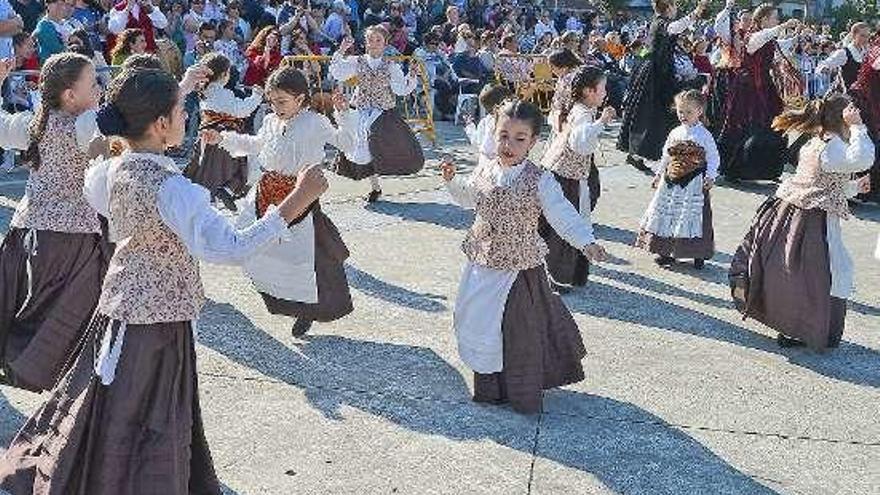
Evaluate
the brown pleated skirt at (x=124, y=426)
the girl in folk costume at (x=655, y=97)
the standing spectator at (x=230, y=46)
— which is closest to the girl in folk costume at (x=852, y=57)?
the girl in folk costume at (x=655, y=97)

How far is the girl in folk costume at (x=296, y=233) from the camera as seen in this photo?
5.90 meters

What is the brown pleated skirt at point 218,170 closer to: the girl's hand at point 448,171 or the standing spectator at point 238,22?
the girl's hand at point 448,171

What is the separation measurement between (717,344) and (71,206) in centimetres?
353

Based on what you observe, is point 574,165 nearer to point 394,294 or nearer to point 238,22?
point 394,294

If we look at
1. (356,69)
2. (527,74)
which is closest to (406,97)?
(527,74)

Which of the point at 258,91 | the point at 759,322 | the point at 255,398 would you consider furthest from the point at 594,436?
the point at 258,91

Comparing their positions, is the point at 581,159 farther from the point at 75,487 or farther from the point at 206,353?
the point at 75,487

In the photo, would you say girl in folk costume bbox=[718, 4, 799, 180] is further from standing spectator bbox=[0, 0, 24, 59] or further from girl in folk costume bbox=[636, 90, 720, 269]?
standing spectator bbox=[0, 0, 24, 59]

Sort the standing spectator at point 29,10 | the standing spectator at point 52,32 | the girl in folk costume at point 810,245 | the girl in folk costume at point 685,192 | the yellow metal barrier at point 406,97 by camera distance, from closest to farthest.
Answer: the girl in folk costume at point 810,245, the girl in folk costume at point 685,192, the standing spectator at point 52,32, the yellow metal barrier at point 406,97, the standing spectator at point 29,10

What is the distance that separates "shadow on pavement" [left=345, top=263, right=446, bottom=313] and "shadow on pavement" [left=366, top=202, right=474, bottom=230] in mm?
1778

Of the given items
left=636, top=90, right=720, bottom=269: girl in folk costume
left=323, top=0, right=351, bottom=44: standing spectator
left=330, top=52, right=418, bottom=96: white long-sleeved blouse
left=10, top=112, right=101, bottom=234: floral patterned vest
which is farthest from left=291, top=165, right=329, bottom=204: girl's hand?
left=323, top=0, right=351, bottom=44: standing spectator

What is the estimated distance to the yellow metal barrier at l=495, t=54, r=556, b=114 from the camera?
1574 cm

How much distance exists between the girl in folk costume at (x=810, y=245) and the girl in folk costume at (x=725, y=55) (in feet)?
17.6

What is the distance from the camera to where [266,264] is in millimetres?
5949
